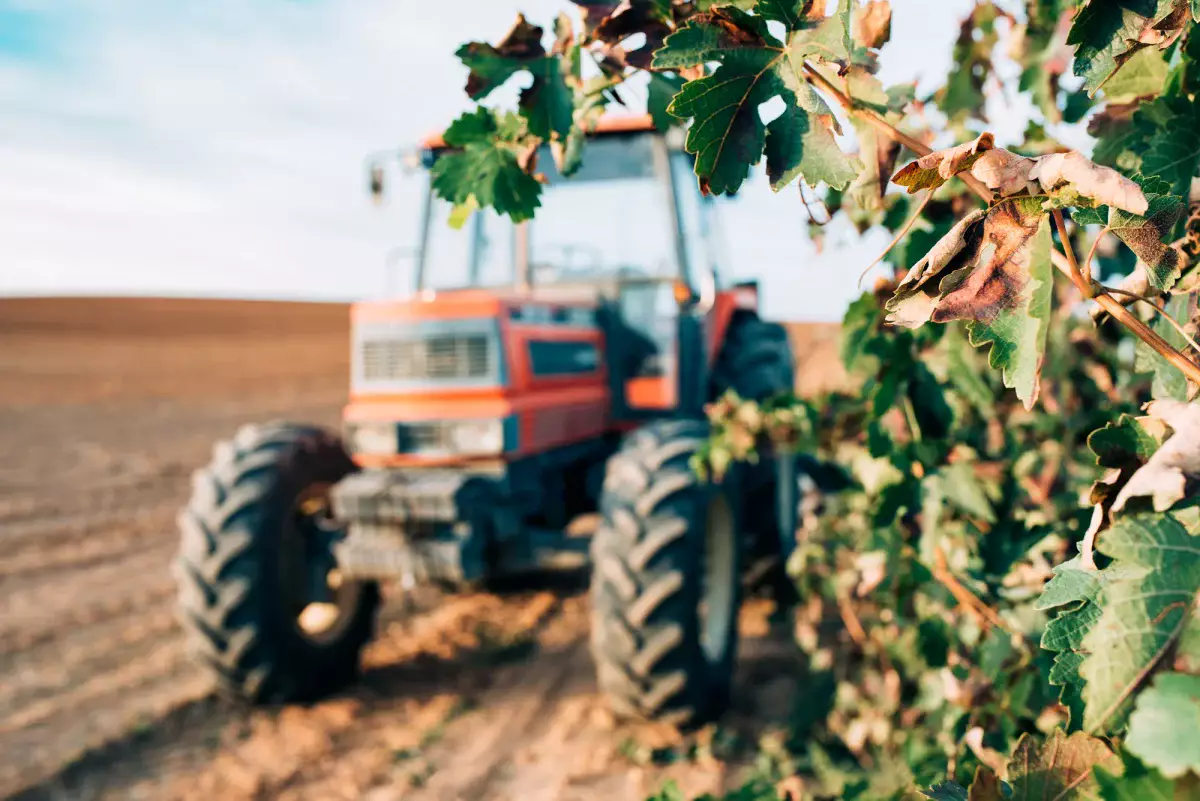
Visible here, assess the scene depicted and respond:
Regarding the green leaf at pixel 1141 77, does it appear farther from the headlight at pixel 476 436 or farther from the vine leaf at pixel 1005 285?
the headlight at pixel 476 436

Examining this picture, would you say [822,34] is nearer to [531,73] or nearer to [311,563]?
[531,73]

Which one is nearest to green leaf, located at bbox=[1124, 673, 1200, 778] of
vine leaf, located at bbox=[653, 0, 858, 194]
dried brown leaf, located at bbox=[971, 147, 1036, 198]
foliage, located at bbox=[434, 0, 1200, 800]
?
foliage, located at bbox=[434, 0, 1200, 800]

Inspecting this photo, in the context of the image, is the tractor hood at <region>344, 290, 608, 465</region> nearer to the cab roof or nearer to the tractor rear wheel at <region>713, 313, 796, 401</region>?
the cab roof

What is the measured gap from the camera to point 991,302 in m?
0.75

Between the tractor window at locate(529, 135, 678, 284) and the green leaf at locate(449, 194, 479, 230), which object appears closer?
the green leaf at locate(449, 194, 479, 230)

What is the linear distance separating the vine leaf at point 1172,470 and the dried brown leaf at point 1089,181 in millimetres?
192

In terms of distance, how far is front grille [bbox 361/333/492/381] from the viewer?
3658mm

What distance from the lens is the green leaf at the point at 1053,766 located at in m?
0.75

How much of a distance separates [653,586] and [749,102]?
2.45 m

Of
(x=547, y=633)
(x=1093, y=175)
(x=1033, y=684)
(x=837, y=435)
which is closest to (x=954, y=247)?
(x=1093, y=175)

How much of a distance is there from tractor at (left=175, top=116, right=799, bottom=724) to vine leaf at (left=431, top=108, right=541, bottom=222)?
4.93 feet

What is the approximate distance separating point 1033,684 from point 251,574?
2943mm

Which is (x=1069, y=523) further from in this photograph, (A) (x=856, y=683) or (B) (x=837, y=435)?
(A) (x=856, y=683)

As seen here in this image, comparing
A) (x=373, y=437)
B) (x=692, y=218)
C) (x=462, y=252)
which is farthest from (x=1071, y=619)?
(x=462, y=252)
